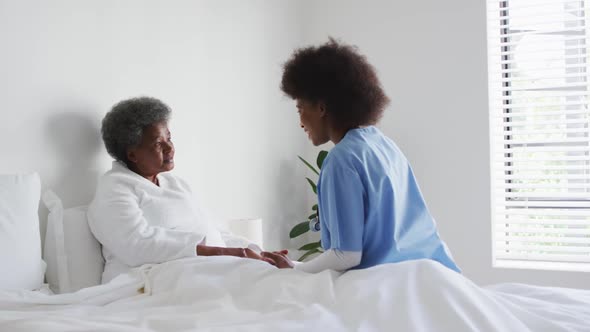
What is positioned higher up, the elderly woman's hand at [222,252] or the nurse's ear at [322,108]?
the nurse's ear at [322,108]

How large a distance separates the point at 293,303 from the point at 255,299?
0.14 meters

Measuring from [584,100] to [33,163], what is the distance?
3092mm

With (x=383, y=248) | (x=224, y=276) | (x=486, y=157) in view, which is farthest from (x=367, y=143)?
(x=486, y=157)

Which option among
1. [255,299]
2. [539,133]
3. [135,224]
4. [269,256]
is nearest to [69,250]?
[135,224]

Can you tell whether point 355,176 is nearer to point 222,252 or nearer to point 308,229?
point 222,252

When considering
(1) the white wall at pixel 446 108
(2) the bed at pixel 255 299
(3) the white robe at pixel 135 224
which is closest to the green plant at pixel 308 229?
(1) the white wall at pixel 446 108

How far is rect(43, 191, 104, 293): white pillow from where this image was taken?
2.29 m

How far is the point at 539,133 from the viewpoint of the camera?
396 centimetres

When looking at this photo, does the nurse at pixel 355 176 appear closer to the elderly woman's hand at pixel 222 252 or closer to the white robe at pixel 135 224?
the elderly woman's hand at pixel 222 252

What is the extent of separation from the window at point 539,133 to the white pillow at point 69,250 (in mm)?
2500

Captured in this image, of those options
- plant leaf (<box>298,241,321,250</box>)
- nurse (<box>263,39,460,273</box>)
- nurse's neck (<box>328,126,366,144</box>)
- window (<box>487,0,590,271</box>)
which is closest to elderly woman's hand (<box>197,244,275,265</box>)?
nurse (<box>263,39,460,273</box>)

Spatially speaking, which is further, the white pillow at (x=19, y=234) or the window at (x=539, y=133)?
the window at (x=539, y=133)

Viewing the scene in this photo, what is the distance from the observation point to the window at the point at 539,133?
12.8 feet

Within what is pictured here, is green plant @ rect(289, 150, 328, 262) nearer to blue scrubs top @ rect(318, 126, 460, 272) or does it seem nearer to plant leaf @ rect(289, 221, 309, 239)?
plant leaf @ rect(289, 221, 309, 239)
